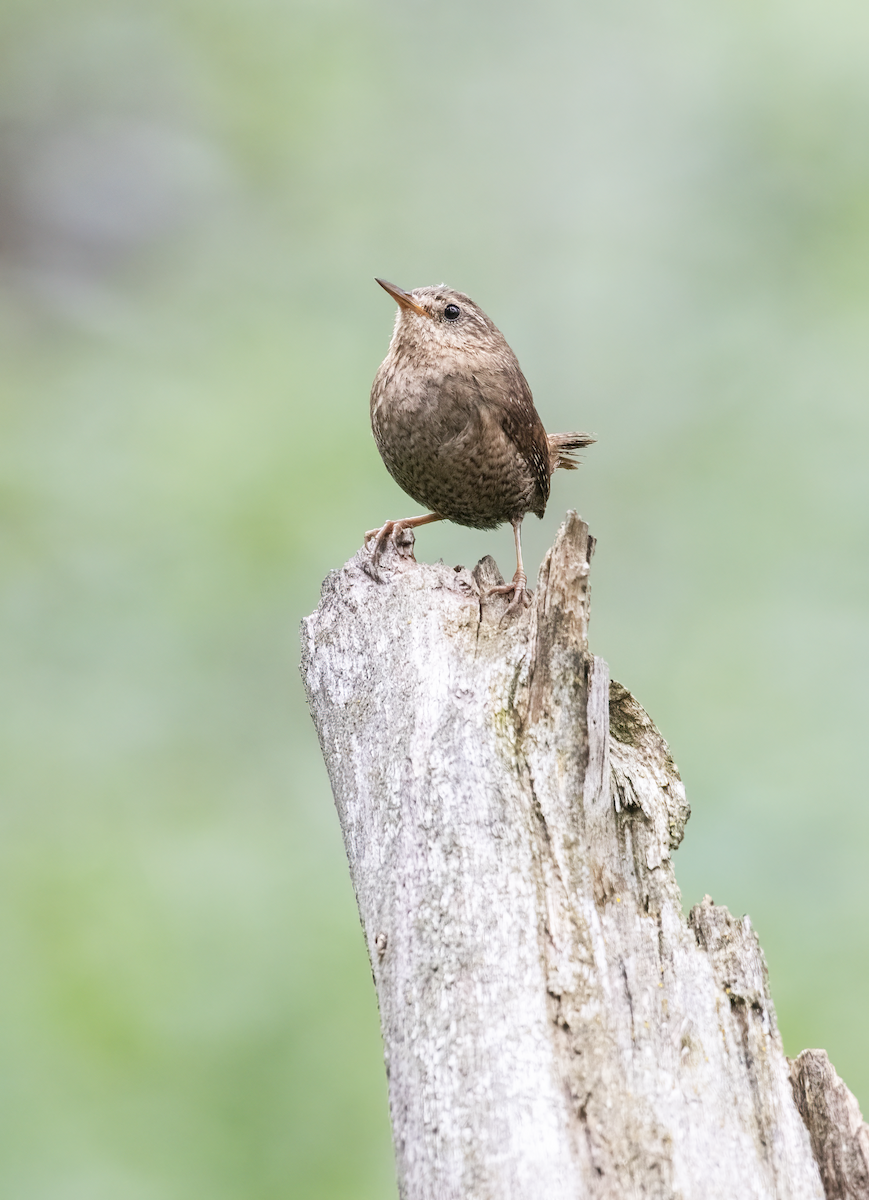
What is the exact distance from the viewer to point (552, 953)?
1.72m

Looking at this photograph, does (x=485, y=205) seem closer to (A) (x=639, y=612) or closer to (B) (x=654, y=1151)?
(A) (x=639, y=612)

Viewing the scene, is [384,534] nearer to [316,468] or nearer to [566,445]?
[566,445]

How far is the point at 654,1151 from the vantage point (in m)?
1.55

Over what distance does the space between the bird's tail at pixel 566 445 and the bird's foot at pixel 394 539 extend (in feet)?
3.17

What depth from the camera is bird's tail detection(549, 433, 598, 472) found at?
12.8 ft

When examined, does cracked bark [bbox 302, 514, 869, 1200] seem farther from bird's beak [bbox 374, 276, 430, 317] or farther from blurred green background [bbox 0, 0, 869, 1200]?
blurred green background [bbox 0, 0, 869, 1200]

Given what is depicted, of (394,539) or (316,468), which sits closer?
(394,539)

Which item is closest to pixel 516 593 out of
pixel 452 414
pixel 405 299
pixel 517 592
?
pixel 517 592

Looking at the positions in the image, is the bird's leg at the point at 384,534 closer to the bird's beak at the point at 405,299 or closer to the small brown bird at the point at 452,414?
the small brown bird at the point at 452,414

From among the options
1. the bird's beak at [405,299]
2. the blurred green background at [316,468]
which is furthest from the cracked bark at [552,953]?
the blurred green background at [316,468]

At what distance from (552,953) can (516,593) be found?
3.32ft

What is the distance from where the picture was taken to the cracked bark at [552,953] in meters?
1.57

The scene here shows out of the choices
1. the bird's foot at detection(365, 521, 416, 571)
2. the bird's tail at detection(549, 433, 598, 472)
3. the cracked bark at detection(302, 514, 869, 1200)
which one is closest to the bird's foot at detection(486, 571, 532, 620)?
the cracked bark at detection(302, 514, 869, 1200)

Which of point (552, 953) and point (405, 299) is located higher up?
point (405, 299)
